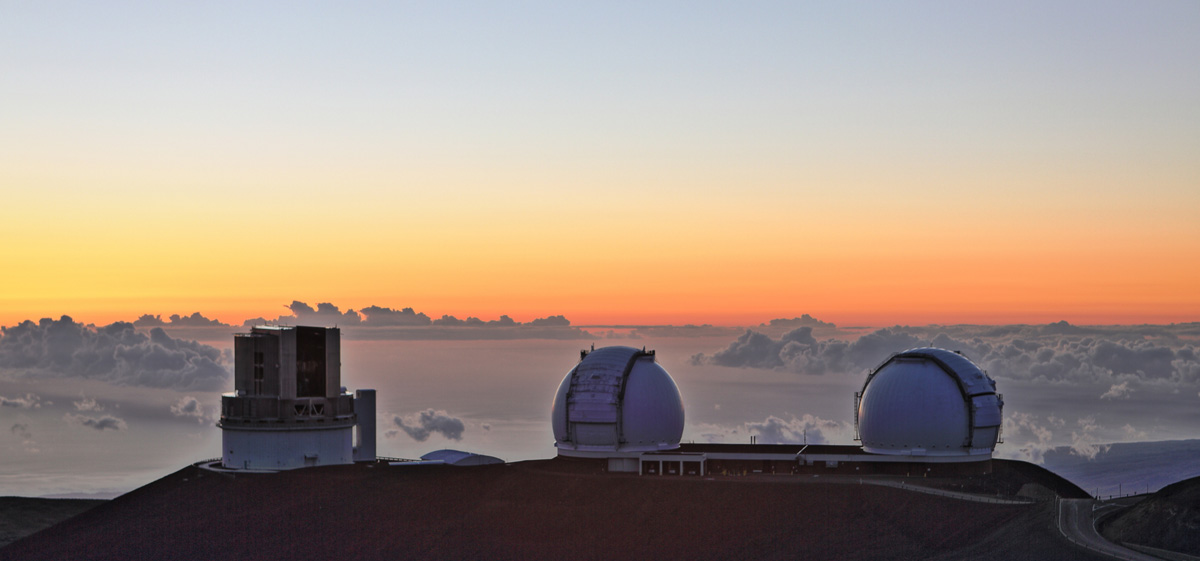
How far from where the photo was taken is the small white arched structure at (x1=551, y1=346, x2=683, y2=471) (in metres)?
68.5

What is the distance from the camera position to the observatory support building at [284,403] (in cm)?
6869

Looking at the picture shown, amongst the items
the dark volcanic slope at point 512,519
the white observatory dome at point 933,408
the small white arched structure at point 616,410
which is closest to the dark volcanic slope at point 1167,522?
the dark volcanic slope at point 512,519

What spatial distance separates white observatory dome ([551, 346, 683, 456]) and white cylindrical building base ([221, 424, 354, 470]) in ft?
43.9

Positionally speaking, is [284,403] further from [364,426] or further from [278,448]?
[364,426]

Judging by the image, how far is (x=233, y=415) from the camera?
69.5m

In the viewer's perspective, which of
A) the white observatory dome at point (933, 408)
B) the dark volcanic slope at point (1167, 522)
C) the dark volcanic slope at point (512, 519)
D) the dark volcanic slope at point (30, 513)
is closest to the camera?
the dark volcanic slope at point (1167, 522)

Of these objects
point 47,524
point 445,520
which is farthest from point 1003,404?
point 47,524

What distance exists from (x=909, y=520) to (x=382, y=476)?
28323 mm

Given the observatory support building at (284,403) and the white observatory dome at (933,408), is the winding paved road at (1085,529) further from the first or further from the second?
the observatory support building at (284,403)

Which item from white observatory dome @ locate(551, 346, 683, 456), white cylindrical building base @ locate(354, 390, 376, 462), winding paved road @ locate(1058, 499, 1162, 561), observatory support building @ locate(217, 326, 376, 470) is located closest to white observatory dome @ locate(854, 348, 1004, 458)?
winding paved road @ locate(1058, 499, 1162, 561)

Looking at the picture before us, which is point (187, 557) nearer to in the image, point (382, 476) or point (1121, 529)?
point (382, 476)

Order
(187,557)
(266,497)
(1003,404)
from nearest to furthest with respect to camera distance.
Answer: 1. (187,557)
2. (266,497)
3. (1003,404)

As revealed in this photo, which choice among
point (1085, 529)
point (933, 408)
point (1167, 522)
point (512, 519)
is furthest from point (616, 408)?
point (1167, 522)

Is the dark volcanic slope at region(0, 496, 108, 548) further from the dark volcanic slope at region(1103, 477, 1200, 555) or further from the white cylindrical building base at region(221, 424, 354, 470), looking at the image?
the dark volcanic slope at region(1103, 477, 1200, 555)
